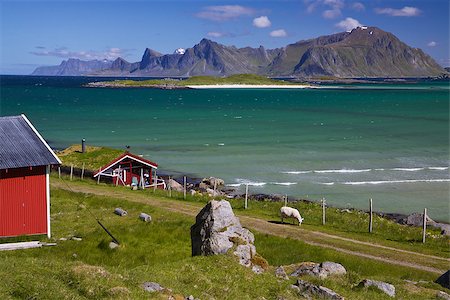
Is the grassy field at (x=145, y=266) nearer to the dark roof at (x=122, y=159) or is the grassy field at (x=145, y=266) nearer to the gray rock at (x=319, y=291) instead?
the gray rock at (x=319, y=291)

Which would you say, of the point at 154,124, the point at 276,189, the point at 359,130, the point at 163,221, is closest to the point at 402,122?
the point at 359,130

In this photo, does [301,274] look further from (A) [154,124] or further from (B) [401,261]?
(A) [154,124]

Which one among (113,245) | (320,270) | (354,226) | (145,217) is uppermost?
(320,270)

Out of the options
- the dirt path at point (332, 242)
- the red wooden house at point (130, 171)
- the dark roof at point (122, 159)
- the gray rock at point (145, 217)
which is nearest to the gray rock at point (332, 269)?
the dirt path at point (332, 242)

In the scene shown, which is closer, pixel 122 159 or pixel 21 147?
pixel 21 147

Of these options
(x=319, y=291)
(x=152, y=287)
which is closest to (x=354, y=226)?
(x=319, y=291)

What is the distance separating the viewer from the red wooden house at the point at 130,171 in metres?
48.4

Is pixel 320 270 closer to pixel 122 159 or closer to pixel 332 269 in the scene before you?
pixel 332 269

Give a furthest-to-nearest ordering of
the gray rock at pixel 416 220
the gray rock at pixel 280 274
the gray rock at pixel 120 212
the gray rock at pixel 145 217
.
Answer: the gray rock at pixel 416 220
the gray rock at pixel 120 212
the gray rock at pixel 145 217
the gray rock at pixel 280 274

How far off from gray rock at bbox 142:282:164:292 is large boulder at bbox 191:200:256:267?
3894 mm

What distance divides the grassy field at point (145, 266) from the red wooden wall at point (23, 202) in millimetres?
1489

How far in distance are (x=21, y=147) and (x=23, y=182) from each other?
190cm

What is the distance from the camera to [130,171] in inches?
1953

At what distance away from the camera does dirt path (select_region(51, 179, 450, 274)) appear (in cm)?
2694
